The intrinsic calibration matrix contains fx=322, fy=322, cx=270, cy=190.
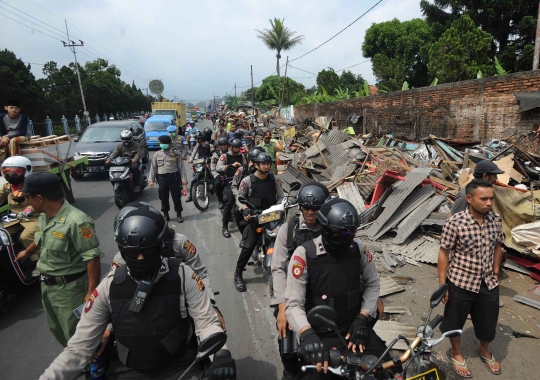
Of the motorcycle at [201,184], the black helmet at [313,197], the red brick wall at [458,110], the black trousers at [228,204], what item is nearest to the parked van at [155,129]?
the motorcycle at [201,184]

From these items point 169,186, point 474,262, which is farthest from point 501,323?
point 169,186

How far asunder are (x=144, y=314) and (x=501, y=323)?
4.20m

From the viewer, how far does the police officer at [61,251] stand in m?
2.61

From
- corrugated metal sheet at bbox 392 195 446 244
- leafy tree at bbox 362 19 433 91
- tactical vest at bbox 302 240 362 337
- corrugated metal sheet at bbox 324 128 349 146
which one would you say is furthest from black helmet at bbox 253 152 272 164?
leafy tree at bbox 362 19 433 91

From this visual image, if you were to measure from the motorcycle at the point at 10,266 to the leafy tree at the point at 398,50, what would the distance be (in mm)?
22457

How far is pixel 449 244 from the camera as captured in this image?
2.97 metres

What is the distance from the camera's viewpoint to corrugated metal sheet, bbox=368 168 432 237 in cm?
636

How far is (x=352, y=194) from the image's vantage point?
7.75 metres

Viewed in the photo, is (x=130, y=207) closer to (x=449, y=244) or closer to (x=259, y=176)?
(x=259, y=176)

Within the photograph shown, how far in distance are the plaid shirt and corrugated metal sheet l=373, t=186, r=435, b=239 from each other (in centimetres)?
326

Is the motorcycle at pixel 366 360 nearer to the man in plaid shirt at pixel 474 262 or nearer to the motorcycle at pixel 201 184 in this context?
the man in plaid shirt at pixel 474 262

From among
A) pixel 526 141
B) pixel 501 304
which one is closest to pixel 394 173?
pixel 501 304

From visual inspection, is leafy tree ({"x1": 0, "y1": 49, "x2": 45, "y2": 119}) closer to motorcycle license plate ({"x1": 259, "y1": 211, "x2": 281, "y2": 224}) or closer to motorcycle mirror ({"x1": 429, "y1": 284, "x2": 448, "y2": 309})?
motorcycle license plate ({"x1": 259, "y1": 211, "x2": 281, "y2": 224})

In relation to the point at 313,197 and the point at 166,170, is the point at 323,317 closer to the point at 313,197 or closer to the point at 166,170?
the point at 313,197
